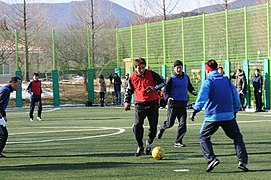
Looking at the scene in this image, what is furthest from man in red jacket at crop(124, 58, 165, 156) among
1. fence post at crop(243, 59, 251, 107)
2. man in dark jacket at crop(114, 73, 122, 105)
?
man in dark jacket at crop(114, 73, 122, 105)

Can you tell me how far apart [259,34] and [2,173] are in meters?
19.7

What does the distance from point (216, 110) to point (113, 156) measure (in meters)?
3.02

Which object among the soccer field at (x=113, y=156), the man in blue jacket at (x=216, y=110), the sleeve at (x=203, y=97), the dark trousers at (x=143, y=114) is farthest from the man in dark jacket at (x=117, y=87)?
the sleeve at (x=203, y=97)

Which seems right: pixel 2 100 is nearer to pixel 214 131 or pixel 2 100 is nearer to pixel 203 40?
pixel 214 131

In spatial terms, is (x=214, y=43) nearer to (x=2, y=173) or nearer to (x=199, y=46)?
(x=199, y=46)

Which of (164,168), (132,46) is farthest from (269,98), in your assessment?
(164,168)

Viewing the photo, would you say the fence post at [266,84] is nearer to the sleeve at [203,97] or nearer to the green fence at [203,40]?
the green fence at [203,40]

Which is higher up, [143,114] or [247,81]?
[247,81]

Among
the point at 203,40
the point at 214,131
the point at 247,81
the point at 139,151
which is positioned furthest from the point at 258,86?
the point at 214,131

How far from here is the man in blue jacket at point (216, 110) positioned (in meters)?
10.3

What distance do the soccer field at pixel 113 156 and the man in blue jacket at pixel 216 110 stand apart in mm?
339

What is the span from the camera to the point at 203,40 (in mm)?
32031

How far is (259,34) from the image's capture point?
2825 cm

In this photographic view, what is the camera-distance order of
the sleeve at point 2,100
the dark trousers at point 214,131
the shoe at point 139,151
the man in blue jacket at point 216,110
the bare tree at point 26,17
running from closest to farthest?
the man in blue jacket at point 216,110
the dark trousers at point 214,131
the shoe at point 139,151
the sleeve at point 2,100
the bare tree at point 26,17
